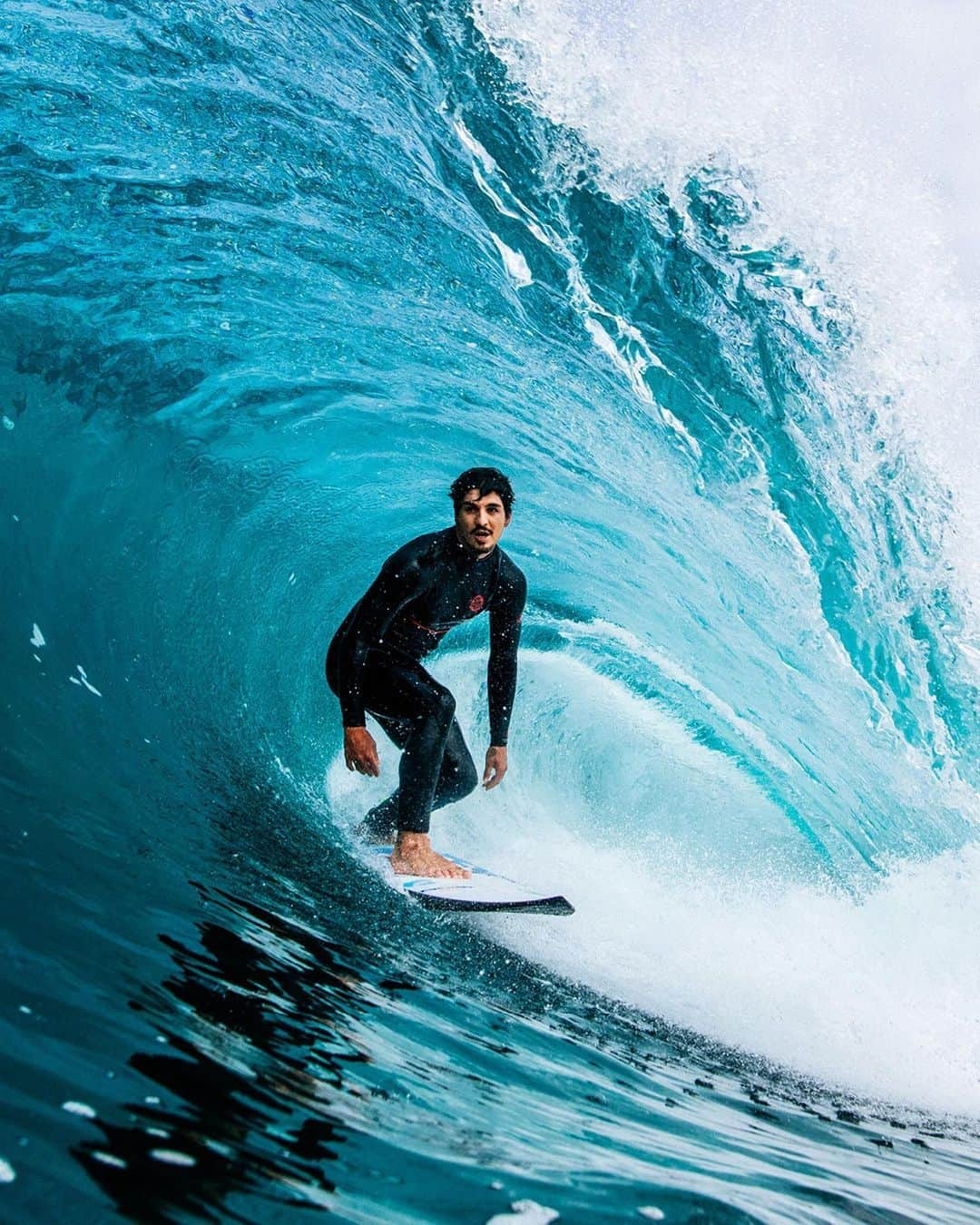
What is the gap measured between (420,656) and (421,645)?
3.2 inches

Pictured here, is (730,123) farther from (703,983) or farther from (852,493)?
(703,983)

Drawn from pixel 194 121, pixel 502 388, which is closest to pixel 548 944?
pixel 502 388

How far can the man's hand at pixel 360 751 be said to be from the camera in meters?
4.08

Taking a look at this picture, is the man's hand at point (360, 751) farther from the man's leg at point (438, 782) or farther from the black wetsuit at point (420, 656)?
the man's leg at point (438, 782)

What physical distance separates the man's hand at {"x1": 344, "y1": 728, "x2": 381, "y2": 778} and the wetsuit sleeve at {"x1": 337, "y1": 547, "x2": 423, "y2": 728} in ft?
0.18

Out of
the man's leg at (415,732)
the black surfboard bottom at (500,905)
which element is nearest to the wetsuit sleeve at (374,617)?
the man's leg at (415,732)

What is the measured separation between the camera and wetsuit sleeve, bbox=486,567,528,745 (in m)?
4.53

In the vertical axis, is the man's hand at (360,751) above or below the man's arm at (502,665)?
below

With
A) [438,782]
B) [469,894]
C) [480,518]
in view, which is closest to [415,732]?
[438,782]

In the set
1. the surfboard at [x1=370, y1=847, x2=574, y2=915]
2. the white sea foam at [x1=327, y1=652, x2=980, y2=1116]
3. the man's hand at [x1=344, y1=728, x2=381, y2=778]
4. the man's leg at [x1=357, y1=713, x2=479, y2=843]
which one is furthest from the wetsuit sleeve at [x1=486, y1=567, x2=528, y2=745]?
the white sea foam at [x1=327, y1=652, x2=980, y2=1116]

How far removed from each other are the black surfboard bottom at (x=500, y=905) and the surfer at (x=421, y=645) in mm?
357

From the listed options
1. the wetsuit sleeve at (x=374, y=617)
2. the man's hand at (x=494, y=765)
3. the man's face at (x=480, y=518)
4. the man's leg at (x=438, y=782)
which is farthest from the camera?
the man's hand at (x=494, y=765)

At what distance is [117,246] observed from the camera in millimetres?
7441

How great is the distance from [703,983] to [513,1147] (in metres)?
2.58
